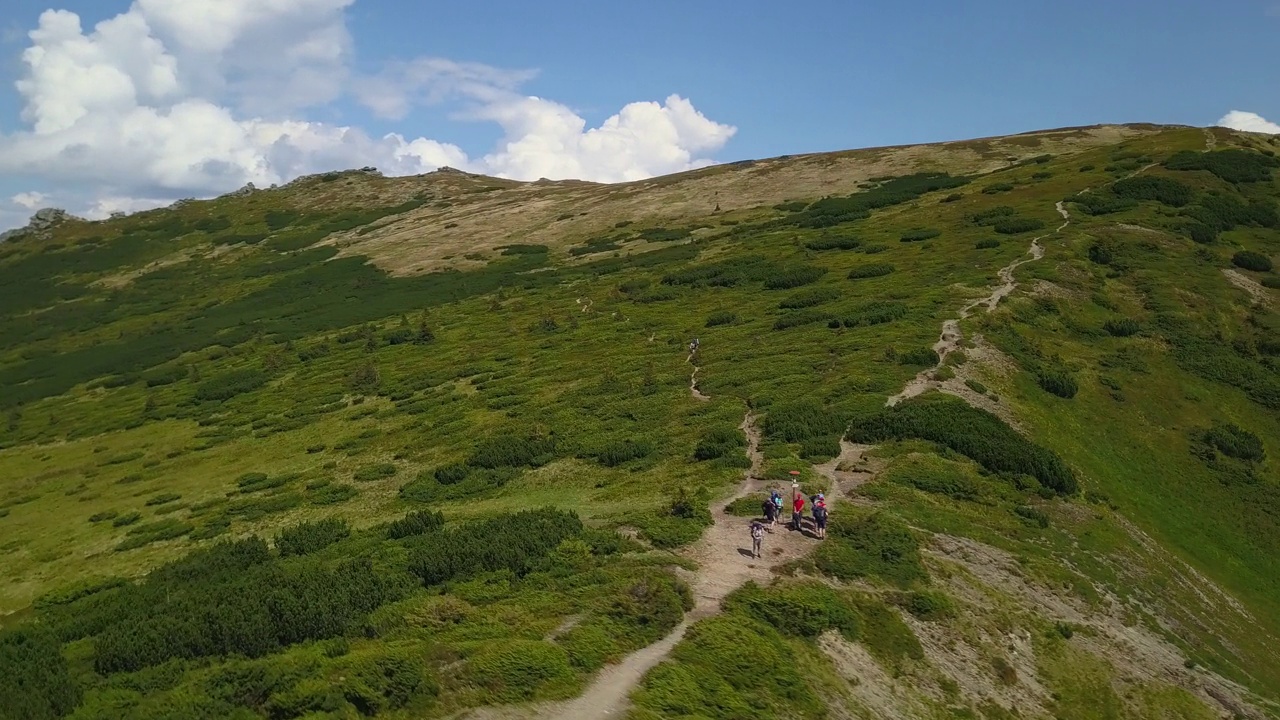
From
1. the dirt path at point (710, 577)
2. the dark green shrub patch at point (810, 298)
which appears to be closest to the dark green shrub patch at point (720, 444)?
the dirt path at point (710, 577)

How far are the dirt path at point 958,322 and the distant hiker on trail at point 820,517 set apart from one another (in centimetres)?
1396

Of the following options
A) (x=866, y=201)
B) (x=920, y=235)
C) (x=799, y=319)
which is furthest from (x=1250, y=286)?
(x=866, y=201)

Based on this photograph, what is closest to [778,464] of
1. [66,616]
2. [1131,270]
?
[66,616]

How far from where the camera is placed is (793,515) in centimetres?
2867

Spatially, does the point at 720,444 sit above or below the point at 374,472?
above

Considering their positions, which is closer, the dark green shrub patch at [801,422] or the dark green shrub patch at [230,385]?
the dark green shrub patch at [801,422]

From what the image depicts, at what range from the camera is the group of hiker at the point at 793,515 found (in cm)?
2647

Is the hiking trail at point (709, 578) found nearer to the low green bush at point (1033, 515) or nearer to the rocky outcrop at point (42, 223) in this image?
the low green bush at point (1033, 515)

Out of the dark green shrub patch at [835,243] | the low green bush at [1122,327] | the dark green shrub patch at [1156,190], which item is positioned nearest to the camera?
the low green bush at [1122,327]

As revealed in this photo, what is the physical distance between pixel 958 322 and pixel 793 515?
28713mm

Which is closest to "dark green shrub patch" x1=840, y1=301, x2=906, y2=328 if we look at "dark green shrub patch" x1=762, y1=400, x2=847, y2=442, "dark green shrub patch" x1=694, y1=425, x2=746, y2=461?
"dark green shrub patch" x1=762, y1=400, x2=847, y2=442

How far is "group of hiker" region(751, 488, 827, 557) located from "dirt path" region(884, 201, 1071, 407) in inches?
534

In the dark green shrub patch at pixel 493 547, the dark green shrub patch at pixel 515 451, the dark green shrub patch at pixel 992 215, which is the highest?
the dark green shrub patch at pixel 992 215

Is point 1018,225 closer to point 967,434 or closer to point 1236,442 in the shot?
point 1236,442
